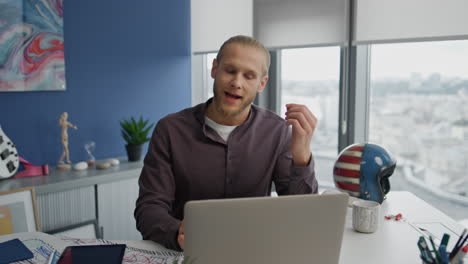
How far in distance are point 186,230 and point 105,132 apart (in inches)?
96.0

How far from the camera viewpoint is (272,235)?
84cm

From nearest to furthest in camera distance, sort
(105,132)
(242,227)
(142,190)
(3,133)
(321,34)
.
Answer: (242,227) → (142,190) → (3,133) → (321,34) → (105,132)

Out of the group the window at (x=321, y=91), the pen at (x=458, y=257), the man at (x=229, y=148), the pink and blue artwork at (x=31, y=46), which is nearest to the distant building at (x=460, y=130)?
the window at (x=321, y=91)

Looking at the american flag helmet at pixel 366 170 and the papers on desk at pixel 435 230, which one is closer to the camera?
the papers on desk at pixel 435 230

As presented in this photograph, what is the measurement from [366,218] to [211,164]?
0.60 meters

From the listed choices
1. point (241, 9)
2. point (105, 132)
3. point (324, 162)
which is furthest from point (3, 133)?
point (324, 162)

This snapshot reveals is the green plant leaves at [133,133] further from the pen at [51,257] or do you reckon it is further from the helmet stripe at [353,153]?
the pen at [51,257]

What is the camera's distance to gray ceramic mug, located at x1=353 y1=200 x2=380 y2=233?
139 cm

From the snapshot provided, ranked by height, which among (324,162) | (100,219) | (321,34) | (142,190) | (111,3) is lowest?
(100,219)

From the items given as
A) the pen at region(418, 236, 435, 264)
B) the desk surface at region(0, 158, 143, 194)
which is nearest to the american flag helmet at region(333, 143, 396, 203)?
the pen at region(418, 236, 435, 264)

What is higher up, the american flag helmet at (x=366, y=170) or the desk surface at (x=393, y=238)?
the american flag helmet at (x=366, y=170)

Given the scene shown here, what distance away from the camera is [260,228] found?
833 millimetres

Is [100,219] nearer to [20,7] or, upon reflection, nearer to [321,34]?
[20,7]

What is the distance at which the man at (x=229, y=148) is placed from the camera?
1.48 m
